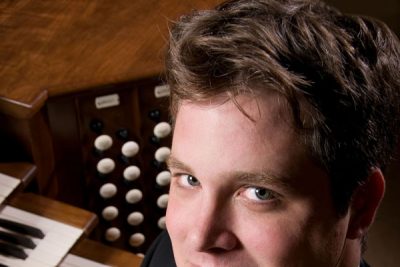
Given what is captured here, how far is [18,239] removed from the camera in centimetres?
162

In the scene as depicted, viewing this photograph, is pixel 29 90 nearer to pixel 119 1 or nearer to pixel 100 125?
pixel 100 125

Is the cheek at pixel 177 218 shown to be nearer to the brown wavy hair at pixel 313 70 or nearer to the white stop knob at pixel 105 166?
the brown wavy hair at pixel 313 70

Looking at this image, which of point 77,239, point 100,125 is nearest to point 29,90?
point 100,125

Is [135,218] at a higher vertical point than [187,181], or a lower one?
lower

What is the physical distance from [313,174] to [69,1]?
117cm

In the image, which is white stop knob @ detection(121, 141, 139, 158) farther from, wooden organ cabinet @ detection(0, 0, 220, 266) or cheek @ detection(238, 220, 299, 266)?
cheek @ detection(238, 220, 299, 266)

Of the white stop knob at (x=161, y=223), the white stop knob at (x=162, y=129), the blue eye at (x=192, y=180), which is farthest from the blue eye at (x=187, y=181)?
the white stop knob at (x=161, y=223)

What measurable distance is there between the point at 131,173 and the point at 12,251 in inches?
16.9

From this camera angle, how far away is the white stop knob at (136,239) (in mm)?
2029

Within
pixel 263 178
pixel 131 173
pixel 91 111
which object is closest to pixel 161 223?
pixel 131 173

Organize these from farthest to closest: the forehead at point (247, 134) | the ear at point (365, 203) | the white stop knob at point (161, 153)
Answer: the white stop knob at point (161, 153), the ear at point (365, 203), the forehead at point (247, 134)

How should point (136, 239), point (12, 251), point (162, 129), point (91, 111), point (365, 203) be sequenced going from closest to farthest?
point (365, 203), point (12, 251), point (91, 111), point (162, 129), point (136, 239)

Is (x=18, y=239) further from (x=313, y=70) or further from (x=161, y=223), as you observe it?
(x=313, y=70)

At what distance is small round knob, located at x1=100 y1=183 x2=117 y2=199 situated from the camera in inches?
75.2
